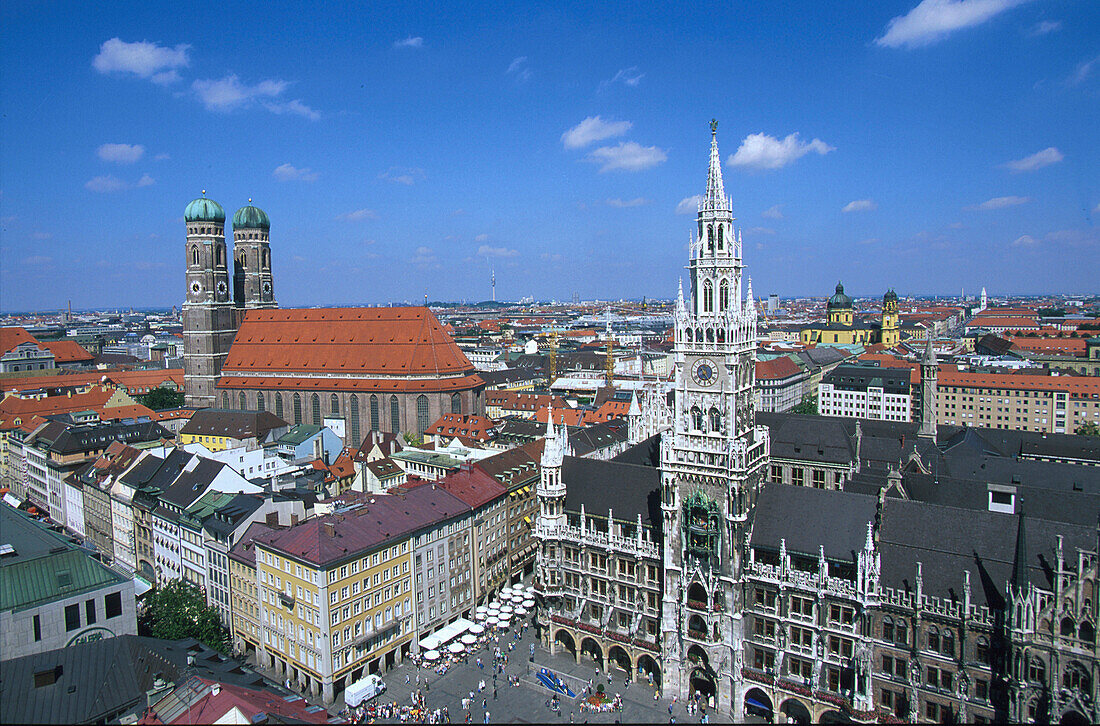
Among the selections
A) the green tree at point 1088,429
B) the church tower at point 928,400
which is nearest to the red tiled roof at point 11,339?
the church tower at point 928,400

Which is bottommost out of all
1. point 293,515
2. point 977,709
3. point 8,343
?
point 977,709

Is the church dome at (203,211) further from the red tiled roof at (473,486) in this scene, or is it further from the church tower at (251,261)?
the red tiled roof at (473,486)

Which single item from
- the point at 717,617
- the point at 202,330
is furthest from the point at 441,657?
the point at 202,330

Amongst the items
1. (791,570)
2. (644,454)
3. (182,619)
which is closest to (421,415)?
(644,454)

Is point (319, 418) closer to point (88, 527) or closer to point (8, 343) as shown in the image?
point (88, 527)

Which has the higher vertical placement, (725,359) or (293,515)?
(725,359)

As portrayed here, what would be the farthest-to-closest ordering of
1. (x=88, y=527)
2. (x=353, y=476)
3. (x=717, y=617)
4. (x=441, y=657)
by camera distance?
(x=353, y=476)
(x=88, y=527)
(x=441, y=657)
(x=717, y=617)

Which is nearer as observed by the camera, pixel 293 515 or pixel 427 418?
pixel 293 515

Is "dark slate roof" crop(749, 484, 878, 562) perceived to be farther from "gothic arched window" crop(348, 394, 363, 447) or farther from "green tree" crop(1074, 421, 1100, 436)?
"green tree" crop(1074, 421, 1100, 436)
